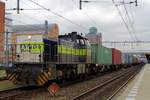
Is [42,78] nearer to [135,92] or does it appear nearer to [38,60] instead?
[38,60]

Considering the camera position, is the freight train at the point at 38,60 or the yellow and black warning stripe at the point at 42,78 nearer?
the yellow and black warning stripe at the point at 42,78

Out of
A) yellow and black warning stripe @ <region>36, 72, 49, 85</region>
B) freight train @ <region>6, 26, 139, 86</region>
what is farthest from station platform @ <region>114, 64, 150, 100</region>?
freight train @ <region>6, 26, 139, 86</region>

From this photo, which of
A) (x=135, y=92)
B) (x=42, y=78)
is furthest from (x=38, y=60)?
(x=135, y=92)

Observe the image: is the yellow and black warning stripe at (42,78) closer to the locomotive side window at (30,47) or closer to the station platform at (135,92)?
the locomotive side window at (30,47)

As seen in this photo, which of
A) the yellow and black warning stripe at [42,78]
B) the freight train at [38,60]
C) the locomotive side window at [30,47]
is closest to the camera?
the yellow and black warning stripe at [42,78]

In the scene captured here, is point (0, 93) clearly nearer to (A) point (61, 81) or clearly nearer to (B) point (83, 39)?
(A) point (61, 81)

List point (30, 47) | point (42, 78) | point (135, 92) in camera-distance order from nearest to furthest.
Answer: point (42, 78) → point (135, 92) → point (30, 47)

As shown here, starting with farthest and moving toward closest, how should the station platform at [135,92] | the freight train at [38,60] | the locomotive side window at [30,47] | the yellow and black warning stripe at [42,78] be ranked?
the locomotive side window at [30,47] → the freight train at [38,60] → the yellow and black warning stripe at [42,78] → the station platform at [135,92]

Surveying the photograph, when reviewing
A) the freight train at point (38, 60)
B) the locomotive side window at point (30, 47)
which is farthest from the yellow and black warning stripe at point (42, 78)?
the locomotive side window at point (30, 47)

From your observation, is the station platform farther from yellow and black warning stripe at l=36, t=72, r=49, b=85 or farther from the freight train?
the freight train

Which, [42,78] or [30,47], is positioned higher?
[30,47]

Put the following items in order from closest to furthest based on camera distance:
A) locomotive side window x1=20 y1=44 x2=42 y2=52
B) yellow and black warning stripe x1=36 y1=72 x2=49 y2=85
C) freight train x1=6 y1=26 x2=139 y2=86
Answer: yellow and black warning stripe x1=36 y1=72 x2=49 y2=85 < freight train x1=6 y1=26 x2=139 y2=86 < locomotive side window x1=20 y1=44 x2=42 y2=52

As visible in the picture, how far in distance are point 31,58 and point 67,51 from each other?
421cm

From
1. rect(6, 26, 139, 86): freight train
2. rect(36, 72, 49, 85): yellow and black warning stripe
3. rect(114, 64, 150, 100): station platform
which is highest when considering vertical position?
rect(6, 26, 139, 86): freight train
